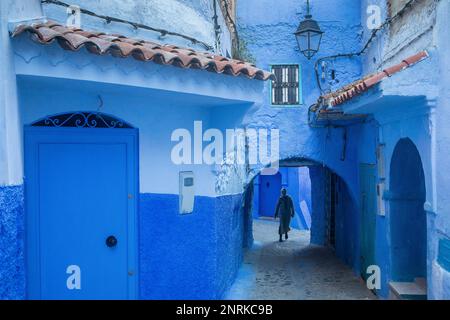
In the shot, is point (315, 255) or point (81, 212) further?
point (315, 255)

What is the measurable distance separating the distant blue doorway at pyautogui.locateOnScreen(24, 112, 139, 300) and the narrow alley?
112 inches

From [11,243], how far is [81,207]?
58.6 inches

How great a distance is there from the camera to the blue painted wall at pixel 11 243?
3.10m

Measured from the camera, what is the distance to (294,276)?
9.97 m

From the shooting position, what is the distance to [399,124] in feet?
21.3

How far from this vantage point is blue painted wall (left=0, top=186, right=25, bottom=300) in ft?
10.2

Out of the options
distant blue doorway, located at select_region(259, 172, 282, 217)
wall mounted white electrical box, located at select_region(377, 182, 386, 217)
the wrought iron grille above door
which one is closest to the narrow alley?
wall mounted white electrical box, located at select_region(377, 182, 386, 217)

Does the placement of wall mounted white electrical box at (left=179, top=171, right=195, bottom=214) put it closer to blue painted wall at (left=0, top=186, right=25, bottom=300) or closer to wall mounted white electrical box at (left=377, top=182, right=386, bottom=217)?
blue painted wall at (left=0, top=186, right=25, bottom=300)

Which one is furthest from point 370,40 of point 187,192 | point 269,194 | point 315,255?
point 269,194

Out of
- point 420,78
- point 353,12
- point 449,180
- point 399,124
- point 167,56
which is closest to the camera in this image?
point 167,56

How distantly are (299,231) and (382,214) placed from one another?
1128 centimetres

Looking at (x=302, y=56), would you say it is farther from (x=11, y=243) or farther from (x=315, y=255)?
(x=11, y=243)
